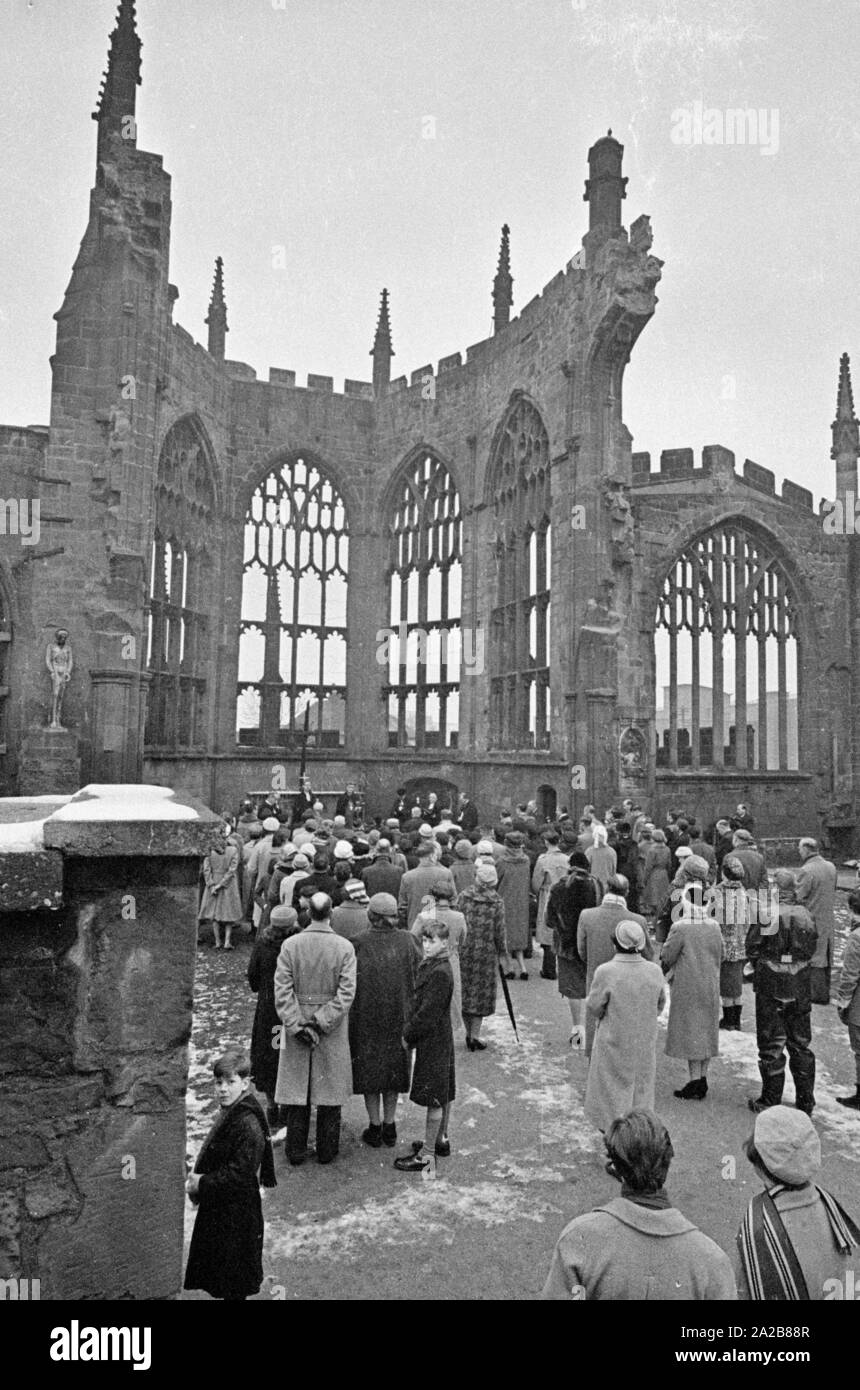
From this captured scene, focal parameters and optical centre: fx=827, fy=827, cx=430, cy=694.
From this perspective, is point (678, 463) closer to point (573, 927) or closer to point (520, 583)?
point (520, 583)

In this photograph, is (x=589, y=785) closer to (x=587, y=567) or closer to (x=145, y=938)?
(x=587, y=567)

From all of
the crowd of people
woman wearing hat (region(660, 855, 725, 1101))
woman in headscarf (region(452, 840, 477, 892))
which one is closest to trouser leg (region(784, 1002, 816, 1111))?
the crowd of people

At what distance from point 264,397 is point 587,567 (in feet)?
36.7

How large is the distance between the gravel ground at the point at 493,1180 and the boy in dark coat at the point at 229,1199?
0.44 metres

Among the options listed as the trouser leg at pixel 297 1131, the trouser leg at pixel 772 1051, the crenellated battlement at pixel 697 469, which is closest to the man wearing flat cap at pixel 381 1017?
the trouser leg at pixel 297 1131

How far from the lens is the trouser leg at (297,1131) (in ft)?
15.9

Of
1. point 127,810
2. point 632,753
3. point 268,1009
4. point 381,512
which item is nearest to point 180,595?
point 381,512

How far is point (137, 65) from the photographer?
667 inches

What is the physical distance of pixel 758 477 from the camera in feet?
71.6

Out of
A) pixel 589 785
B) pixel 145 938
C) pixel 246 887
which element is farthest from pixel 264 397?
pixel 145 938

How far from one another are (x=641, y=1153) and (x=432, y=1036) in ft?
9.49

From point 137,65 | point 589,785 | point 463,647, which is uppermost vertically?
point 137,65

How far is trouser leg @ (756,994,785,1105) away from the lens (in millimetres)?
5461

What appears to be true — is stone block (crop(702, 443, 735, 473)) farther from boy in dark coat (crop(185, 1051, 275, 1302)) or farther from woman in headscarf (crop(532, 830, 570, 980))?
boy in dark coat (crop(185, 1051, 275, 1302))
